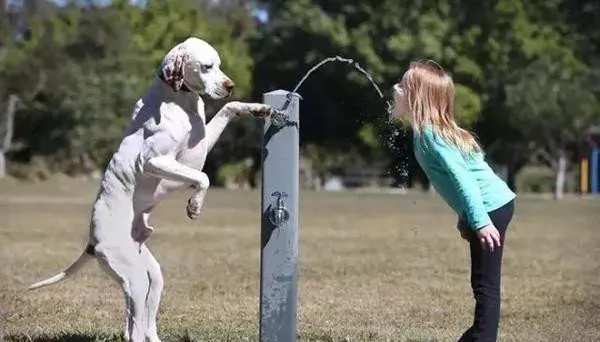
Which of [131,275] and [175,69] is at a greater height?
[175,69]

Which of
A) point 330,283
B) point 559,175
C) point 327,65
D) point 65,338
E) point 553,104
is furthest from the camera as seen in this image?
point 327,65

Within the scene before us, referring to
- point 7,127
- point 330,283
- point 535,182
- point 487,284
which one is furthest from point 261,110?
point 535,182

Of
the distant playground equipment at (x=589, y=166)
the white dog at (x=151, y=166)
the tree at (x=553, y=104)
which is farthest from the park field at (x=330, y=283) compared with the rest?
the distant playground equipment at (x=589, y=166)

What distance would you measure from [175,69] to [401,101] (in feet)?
3.96

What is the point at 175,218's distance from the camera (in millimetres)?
21484

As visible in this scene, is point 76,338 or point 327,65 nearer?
point 76,338

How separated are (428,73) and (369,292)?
4.49m

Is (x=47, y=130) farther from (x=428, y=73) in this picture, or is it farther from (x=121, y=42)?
(x=428, y=73)

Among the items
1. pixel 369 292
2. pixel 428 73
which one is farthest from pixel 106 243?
pixel 369 292

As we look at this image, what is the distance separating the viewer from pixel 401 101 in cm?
584

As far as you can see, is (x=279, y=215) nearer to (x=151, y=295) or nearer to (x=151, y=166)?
(x=151, y=166)

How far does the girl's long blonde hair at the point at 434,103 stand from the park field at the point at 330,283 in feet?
6.51

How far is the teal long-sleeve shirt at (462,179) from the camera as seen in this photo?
5.52 m

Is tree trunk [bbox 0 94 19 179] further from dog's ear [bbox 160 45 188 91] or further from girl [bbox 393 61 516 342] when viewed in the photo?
girl [bbox 393 61 516 342]
